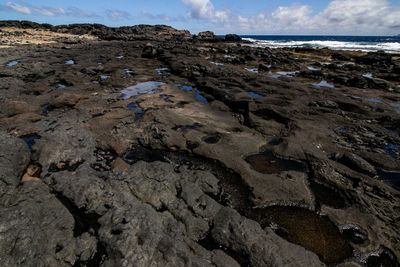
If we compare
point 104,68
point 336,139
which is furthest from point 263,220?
point 104,68

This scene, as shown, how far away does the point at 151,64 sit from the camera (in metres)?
28.3

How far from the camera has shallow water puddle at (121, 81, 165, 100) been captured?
629 inches

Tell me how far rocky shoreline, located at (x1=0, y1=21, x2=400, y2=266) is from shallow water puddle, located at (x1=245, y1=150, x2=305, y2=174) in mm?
62

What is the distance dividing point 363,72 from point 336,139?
25.8 meters

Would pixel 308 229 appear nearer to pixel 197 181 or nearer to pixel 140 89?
pixel 197 181

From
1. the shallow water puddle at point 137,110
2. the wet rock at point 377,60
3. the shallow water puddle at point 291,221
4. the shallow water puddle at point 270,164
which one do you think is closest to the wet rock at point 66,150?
the shallow water puddle at point 137,110

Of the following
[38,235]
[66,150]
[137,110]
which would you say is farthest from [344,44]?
[38,235]

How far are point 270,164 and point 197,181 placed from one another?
129 inches

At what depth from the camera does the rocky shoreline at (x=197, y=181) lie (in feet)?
13.8

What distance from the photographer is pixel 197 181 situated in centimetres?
658

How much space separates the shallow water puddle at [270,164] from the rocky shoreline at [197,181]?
0.20 ft

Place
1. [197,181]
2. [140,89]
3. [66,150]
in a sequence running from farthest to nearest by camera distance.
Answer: [140,89] → [66,150] → [197,181]

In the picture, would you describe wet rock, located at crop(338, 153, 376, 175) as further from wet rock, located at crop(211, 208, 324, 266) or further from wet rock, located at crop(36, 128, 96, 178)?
wet rock, located at crop(36, 128, 96, 178)

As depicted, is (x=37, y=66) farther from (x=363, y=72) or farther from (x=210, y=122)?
(x=363, y=72)
